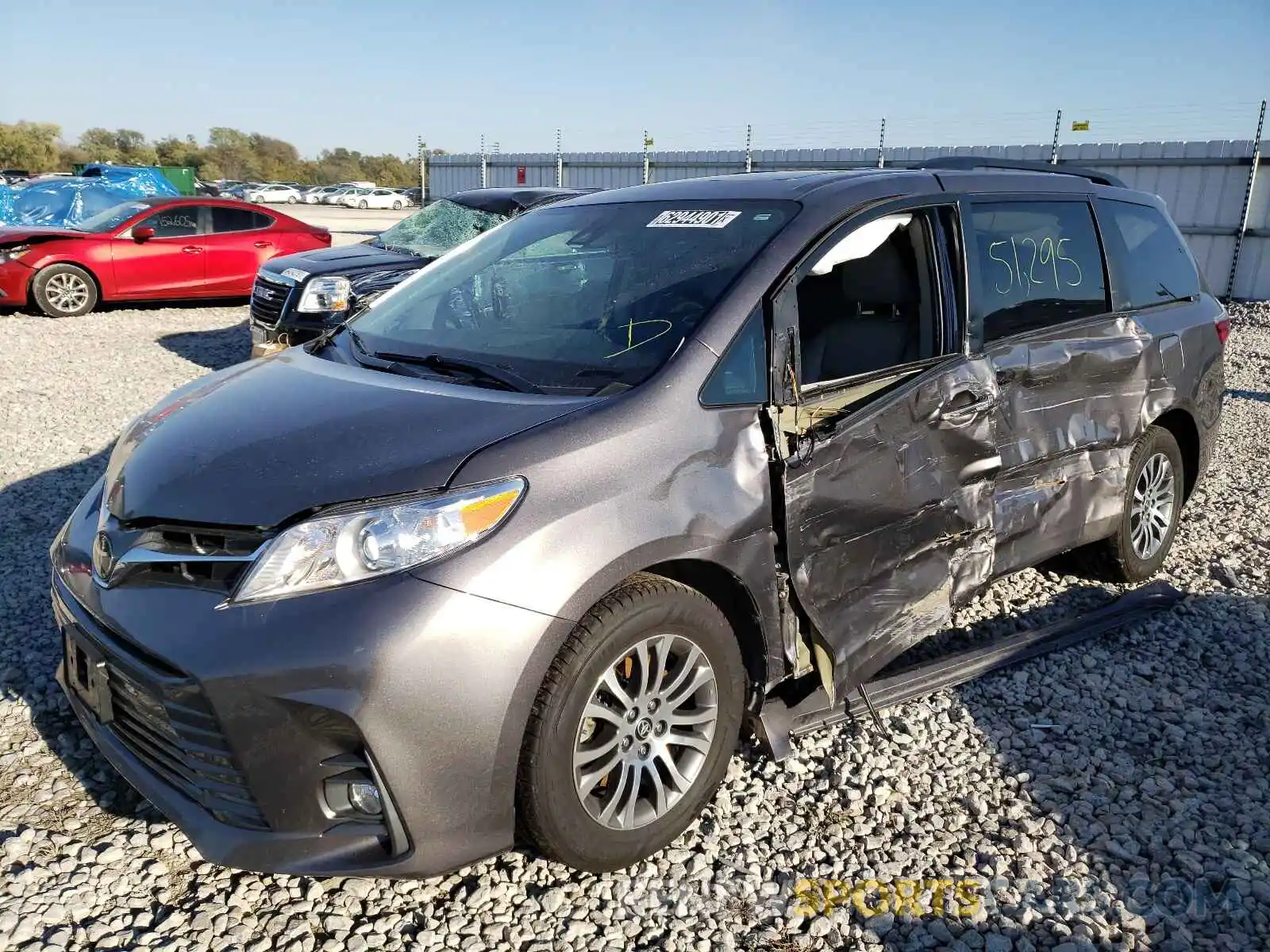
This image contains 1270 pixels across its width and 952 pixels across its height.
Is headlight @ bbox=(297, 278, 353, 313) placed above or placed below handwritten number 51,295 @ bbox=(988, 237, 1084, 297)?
below

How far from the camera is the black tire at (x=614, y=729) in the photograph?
7.49 ft

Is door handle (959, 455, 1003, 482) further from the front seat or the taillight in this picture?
→ the taillight

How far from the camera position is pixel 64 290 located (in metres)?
11.8

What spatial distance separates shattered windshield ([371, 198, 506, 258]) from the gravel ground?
19.3 ft

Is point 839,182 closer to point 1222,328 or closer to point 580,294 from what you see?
point 580,294

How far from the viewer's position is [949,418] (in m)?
3.21

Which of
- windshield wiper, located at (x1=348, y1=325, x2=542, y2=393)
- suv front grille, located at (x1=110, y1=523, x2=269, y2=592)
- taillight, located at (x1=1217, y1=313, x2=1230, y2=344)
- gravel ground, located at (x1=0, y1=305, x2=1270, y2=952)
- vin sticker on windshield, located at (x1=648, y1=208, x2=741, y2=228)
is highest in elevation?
vin sticker on windshield, located at (x1=648, y1=208, x2=741, y2=228)

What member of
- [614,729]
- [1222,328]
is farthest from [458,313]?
[1222,328]

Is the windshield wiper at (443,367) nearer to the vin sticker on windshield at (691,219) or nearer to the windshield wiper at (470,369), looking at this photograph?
the windshield wiper at (470,369)

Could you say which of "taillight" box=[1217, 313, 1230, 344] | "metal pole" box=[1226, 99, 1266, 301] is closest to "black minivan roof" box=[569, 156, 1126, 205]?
"taillight" box=[1217, 313, 1230, 344]

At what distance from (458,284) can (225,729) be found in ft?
6.38

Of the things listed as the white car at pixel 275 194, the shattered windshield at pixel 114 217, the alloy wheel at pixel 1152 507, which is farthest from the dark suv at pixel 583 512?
the white car at pixel 275 194

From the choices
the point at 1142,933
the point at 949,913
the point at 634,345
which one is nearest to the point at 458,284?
the point at 634,345

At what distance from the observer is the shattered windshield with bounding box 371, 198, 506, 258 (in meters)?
9.34
